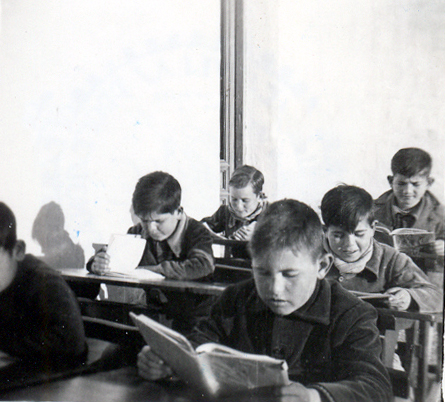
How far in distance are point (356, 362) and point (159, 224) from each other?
2.41 feet

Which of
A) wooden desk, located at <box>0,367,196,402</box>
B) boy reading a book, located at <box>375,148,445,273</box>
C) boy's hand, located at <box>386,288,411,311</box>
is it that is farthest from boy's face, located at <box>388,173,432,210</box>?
wooden desk, located at <box>0,367,196,402</box>

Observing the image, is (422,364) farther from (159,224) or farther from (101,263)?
(101,263)

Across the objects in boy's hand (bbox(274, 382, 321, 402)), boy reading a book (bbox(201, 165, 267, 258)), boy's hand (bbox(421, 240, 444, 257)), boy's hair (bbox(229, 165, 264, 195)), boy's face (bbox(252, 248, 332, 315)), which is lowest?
boy's hand (bbox(274, 382, 321, 402))

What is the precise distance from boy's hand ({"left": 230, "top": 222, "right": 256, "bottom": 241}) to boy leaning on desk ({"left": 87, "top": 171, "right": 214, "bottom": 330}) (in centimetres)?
9

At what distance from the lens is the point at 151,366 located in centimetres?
149

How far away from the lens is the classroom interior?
5.09 ft

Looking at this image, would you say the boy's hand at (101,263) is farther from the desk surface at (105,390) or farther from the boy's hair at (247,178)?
the boy's hair at (247,178)

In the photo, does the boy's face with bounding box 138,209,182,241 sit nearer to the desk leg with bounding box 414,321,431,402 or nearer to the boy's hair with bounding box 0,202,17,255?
the boy's hair with bounding box 0,202,17,255

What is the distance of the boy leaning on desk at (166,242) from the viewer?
1617 mm

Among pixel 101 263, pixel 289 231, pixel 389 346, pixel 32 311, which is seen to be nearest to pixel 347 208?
pixel 289 231

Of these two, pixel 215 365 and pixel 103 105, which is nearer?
pixel 215 365

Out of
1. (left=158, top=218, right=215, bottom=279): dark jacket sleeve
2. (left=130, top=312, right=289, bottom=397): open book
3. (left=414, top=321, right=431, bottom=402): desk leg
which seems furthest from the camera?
(left=158, top=218, right=215, bottom=279): dark jacket sleeve

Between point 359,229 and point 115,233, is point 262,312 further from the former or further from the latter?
point 115,233

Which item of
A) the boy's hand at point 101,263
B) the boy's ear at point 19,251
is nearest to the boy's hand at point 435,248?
the boy's hand at point 101,263
